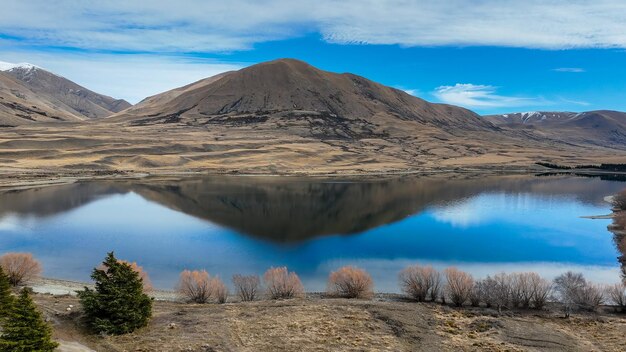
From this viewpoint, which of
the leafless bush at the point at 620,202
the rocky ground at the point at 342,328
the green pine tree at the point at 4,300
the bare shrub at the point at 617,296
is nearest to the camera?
the green pine tree at the point at 4,300

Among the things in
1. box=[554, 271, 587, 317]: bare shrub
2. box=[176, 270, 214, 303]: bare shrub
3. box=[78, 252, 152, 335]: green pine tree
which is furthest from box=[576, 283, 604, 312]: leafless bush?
box=[78, 252, 152, 335]: green pine tree

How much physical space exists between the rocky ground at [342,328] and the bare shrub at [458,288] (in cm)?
116

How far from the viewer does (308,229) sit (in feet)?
212

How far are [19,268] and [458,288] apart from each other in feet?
108

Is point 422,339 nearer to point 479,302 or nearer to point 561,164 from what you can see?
point 479,302

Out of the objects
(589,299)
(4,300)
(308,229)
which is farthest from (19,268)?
(589,299)

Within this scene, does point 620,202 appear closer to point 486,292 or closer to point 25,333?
point 486,292

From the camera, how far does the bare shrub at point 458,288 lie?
3234cm

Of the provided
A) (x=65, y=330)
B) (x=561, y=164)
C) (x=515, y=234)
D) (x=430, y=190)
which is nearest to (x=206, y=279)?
(x=65, y=330)

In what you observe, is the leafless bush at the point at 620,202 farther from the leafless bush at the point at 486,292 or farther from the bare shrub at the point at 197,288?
the bare shrub at the point at 197,288

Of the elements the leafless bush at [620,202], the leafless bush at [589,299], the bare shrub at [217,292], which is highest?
the leafless bush at [620,202]

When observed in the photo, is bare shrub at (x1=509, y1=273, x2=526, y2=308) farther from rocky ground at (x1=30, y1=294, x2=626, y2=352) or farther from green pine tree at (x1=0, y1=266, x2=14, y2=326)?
green pine tree at (x1=0, y1=266, x2=14, y2=326)

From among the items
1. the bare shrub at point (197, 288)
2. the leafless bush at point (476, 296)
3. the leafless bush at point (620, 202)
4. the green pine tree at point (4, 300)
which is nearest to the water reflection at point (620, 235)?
the leafless bush at point (620, 202)

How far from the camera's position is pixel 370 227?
6631 centimetres
